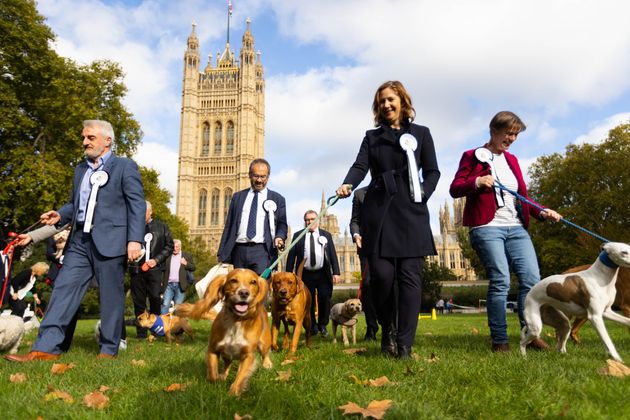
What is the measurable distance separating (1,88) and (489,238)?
19.0 m

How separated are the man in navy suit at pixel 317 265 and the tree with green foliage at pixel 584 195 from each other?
64.9 ft

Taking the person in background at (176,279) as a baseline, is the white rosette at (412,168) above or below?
above

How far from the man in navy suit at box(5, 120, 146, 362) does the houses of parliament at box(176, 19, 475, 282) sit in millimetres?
73898

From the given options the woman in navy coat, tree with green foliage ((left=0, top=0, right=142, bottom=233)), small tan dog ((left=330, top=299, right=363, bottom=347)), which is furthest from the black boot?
tree with green foliage ((left=0, top=0, right=142, bottom=233))

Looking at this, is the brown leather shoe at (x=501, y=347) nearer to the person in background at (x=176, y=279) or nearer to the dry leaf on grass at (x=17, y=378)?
the dry leaf on grass at (x=17, y=378)

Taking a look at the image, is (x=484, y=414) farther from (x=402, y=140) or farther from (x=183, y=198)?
(x=183, y=198)

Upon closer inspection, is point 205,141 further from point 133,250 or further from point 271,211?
point 133,250

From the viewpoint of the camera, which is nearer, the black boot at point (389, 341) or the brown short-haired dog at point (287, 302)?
the black boot at point (389, 341)

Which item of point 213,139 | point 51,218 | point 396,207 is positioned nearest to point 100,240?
point 51,218

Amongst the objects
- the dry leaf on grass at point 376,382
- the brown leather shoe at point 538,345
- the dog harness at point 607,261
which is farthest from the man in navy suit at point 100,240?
the dog harness at point 607,261

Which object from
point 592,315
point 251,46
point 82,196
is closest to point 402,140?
point 592,315

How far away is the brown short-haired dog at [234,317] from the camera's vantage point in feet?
10.5

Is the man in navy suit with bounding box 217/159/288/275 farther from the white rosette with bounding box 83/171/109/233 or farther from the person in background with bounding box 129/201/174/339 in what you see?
the person in background with bounding box 129/201/174/339

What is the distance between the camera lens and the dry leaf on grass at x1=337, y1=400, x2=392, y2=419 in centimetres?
214
